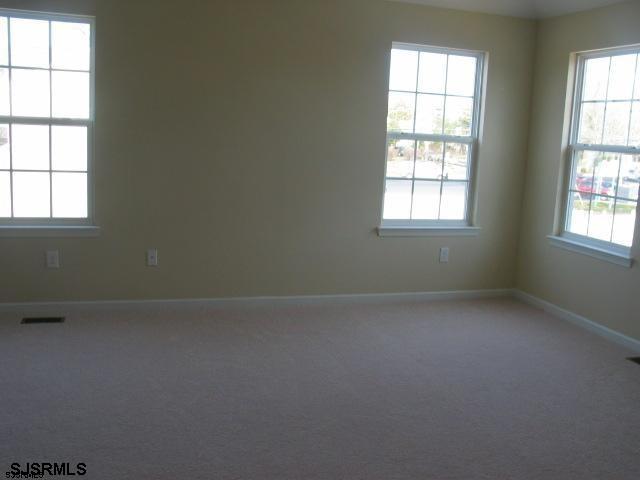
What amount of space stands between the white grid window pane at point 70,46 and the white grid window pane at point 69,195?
803 millimetres

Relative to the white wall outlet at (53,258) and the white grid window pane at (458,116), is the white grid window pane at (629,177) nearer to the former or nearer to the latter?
the white grid window pane at (458,116)

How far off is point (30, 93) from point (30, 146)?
0.38 m

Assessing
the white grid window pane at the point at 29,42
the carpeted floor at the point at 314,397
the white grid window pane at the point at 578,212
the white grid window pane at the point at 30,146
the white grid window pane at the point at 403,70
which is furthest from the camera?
the white grid window pane at the point at 403,70

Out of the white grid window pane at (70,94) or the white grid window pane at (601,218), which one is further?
the white grid window pane at (601,218)

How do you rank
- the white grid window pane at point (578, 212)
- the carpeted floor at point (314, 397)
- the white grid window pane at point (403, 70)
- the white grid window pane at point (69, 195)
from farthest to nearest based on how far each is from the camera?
the white grid window pane at point (403, 70) → the white grid window pane at point (578, 212) → the white grid window pane at point (69, 195) → the carpeted floor at point (314, 397)

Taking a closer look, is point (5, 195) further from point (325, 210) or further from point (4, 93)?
point (325, 210)

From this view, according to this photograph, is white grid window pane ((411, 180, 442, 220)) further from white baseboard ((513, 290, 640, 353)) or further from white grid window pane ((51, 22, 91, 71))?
white grid window pane ((51, 22, 91, 71))

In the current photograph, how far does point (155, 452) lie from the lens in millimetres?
2844

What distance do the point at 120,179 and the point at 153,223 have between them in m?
0.41

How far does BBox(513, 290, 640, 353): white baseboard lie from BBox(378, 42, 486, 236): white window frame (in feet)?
2.49

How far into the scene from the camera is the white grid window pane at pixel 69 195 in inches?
187

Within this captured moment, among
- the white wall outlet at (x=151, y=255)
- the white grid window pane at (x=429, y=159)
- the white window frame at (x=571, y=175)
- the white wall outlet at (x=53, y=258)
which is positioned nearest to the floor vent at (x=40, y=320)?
the white wall outlet at (x=53, y=258)

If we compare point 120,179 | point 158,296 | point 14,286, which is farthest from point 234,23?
point 14,286

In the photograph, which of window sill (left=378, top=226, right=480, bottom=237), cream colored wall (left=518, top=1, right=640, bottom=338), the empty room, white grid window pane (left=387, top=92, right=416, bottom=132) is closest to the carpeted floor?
the empty room
